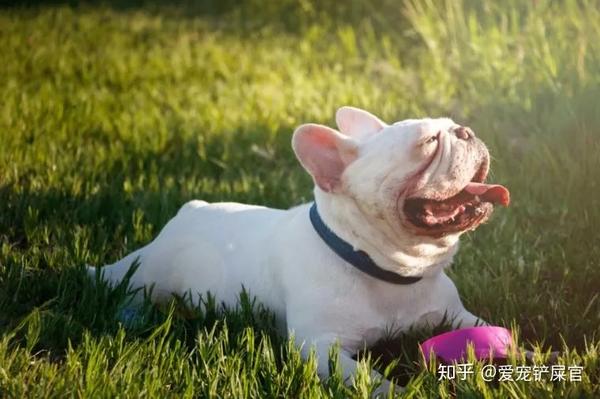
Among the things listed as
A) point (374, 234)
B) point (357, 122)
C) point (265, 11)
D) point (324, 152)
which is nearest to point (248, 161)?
point (357, 122)

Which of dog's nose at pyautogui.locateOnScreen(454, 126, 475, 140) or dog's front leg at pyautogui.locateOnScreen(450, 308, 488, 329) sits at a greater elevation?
dog's nose at pyautogui.locateOnScreen(454, 126, 475, 140)

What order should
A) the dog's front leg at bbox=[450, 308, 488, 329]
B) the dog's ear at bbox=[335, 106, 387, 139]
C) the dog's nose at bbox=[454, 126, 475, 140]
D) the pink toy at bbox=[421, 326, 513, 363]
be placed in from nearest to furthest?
the pink toy at bbox=[421, 326, 513, 363] → the dog's nose at bbox=[454, 126, 475, 140] → the dog's front leg at bbox=[450, 308, 488, 329] → the dog's ear at bbox=[335, 106, 387, 139]

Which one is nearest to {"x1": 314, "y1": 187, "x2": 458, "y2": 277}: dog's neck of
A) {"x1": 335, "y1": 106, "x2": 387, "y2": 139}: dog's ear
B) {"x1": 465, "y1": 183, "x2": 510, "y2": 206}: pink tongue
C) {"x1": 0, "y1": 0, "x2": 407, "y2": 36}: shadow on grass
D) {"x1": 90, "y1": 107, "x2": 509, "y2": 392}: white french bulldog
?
{"x1": 90, "y1": 107, "x2": 509, "y2": 392}: white french bulldog

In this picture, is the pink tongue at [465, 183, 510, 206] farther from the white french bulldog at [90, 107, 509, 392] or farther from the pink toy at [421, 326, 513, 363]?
the pink toy at [421, 326, 513, 363]

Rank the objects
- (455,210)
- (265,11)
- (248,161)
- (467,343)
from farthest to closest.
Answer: (265,11), (248,161), (455,210), (467,343)

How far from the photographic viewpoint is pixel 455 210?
2.66 meters

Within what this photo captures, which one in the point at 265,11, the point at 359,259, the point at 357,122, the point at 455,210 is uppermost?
the point at 357,122

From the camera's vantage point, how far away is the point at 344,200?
2.72 metres

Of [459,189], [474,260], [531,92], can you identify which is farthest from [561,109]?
[459,189]

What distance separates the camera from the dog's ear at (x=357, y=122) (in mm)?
3012

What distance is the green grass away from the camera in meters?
2.51

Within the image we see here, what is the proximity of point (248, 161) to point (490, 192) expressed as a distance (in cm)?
237

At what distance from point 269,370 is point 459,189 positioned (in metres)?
0.73

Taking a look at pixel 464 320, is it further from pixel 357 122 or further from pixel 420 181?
pixel 357 122
